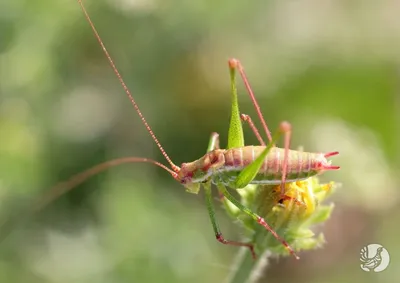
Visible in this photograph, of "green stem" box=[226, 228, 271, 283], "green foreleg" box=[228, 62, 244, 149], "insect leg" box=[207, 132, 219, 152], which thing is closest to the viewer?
"green stem" box=[226, 228, 271, 283]

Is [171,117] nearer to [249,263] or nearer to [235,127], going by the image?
[235,127]

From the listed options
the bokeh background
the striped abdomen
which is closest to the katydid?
the striped abdomen

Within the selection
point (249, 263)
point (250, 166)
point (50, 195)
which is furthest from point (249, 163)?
point (50, 195)

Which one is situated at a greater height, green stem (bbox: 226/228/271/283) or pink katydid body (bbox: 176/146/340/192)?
pink katydid body (bbox: 176/146/340/192)

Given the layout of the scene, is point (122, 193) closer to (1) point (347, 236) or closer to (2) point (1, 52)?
(2) point (1, 52)

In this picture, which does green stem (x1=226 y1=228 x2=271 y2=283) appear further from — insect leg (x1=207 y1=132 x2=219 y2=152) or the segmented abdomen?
insect leg (x1=207 y1=132 x2=219 y2=152)

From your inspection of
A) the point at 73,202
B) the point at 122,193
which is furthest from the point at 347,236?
the point at 73,202
